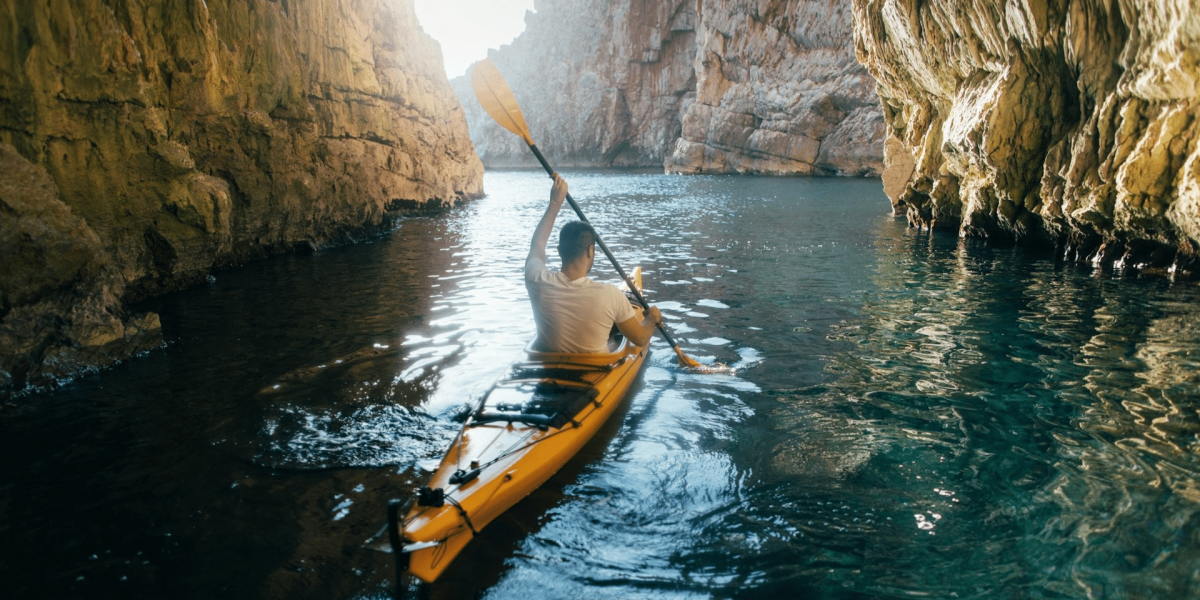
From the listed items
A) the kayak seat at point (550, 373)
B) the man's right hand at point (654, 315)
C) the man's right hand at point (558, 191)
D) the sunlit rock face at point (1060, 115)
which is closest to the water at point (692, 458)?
the kayak seat at point (550, 373)

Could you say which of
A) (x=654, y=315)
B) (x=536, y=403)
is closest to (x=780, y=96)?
(x=654, y=315)

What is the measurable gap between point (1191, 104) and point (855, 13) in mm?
11018

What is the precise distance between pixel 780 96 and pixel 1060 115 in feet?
149

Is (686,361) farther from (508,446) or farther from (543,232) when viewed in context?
(508,446)

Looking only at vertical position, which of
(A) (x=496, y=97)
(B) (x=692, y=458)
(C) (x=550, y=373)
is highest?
(A) (x=496, y=97)

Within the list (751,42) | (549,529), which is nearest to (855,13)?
(549,529)

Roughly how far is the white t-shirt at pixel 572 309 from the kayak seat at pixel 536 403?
0.46 metres

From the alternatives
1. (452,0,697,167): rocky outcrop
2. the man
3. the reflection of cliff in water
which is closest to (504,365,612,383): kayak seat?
the man

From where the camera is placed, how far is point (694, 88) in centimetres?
7956

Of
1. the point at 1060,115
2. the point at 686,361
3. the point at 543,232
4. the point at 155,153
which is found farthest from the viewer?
the point at 1060,115

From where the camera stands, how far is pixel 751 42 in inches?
2269

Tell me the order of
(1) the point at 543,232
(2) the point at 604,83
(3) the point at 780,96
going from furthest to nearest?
(2) the point at 604,83, (3) the point at 780,96, (1) the point at 543,232

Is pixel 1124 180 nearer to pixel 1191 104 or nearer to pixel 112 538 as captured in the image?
pixel 1191 104

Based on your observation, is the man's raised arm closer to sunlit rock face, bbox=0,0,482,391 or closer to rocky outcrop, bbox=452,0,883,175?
sunlit rock face, bbox=0,0,482,391
